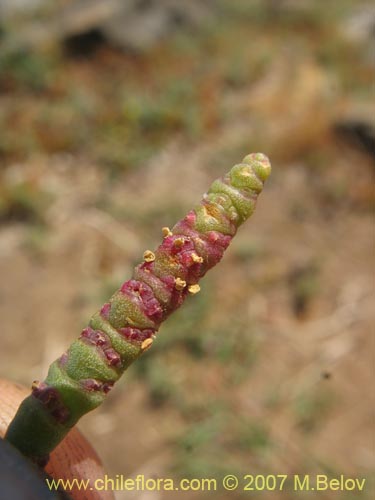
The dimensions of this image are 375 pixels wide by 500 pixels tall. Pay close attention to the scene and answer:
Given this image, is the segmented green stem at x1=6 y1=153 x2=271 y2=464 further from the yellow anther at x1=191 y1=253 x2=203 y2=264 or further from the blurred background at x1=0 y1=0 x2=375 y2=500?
the blurred background at x1=0 y1=0 x2=375 y2=500

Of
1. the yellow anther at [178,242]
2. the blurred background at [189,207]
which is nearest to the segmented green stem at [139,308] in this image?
the yellow anther at [178,242]

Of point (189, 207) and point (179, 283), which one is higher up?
point (189, 207)

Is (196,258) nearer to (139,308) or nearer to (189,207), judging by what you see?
(139,308)

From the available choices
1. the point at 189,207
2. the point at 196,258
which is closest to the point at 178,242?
the point at 196,258

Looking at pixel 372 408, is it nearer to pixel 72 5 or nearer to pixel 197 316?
pixel 197 316

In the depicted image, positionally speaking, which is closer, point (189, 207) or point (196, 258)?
point (196, 258)

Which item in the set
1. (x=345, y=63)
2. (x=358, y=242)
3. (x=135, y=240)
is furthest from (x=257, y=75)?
(x=135, y=240)

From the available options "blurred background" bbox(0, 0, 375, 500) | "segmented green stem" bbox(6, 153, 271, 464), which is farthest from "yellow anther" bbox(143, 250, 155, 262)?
"blurred background" bbox(0, 0, 375, 500)
